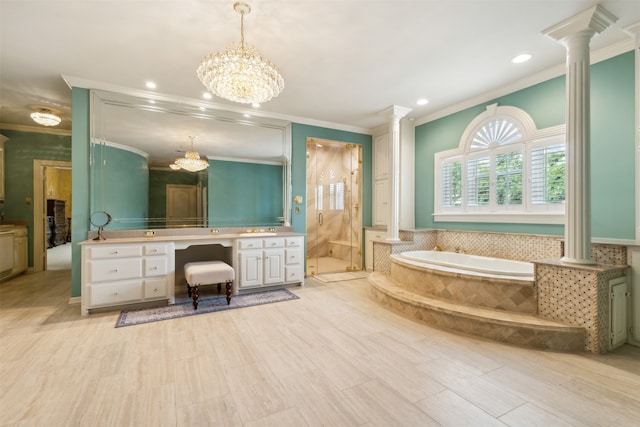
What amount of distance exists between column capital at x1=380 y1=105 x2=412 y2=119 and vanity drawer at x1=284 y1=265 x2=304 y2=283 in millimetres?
2895

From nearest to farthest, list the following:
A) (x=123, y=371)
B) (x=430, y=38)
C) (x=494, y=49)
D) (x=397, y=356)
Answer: (x=123, y=371), (x=397, y=356), (x=430, y=38), (x=494, y=49)

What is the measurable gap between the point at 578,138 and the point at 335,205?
424cm

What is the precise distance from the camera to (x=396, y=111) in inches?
182

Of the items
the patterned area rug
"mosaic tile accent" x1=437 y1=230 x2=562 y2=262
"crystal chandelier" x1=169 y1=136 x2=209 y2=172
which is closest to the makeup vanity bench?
the patterned area rug

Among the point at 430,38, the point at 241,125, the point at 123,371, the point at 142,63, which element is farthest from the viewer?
the point at 241,125

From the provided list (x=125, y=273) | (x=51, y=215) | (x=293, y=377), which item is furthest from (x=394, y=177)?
(x=51, y=215)

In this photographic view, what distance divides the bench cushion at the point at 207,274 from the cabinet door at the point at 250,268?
1.24 ft

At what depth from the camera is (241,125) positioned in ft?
15.2

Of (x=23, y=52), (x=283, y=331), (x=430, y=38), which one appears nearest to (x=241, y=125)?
(x=23, y=52)

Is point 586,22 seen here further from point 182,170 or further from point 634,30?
point 182,170

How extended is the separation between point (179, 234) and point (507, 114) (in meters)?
4.91

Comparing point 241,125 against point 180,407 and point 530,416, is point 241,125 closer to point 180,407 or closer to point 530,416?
point 180,407

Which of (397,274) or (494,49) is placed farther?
(397,274)

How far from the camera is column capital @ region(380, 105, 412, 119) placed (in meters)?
4.59
